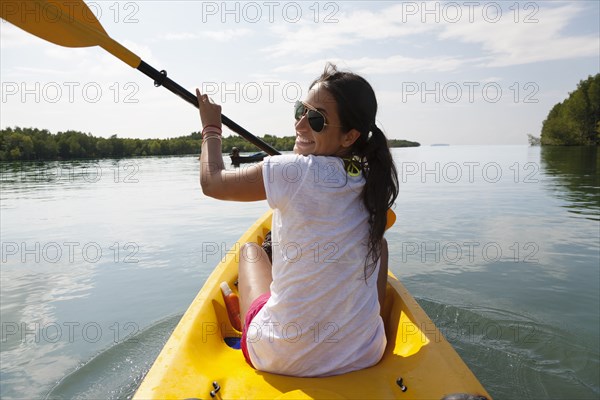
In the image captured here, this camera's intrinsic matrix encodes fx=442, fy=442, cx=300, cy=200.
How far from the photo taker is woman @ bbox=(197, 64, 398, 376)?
1.66 metres

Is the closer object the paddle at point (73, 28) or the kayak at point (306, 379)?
the kayak at point (306, 379)

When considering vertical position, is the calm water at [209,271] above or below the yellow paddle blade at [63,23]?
below

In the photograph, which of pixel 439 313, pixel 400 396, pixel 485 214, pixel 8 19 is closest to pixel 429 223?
pixel 485 214

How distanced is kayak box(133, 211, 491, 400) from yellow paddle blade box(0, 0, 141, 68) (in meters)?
1.77

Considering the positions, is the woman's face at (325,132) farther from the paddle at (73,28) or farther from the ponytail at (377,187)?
the paddle at (73,28)

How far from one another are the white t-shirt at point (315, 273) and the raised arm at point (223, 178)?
0.06 metres

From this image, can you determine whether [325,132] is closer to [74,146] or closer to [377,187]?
[377,187]

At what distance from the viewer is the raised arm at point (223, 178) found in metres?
1.67

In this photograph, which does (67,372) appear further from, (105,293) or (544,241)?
(544,241)

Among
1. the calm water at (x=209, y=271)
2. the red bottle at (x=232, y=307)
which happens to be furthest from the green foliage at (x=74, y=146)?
the red bottle at (x=232, y=307)

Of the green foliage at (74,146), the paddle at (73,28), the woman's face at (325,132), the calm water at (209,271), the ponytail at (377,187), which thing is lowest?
the calm water at (209,271)

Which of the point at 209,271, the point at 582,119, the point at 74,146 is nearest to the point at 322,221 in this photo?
the point at 209,271

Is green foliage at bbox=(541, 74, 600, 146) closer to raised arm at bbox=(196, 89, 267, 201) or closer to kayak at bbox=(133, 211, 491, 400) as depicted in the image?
kayak at bbox=(133, 211, 491, 400)

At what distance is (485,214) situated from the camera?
33.7 feet
